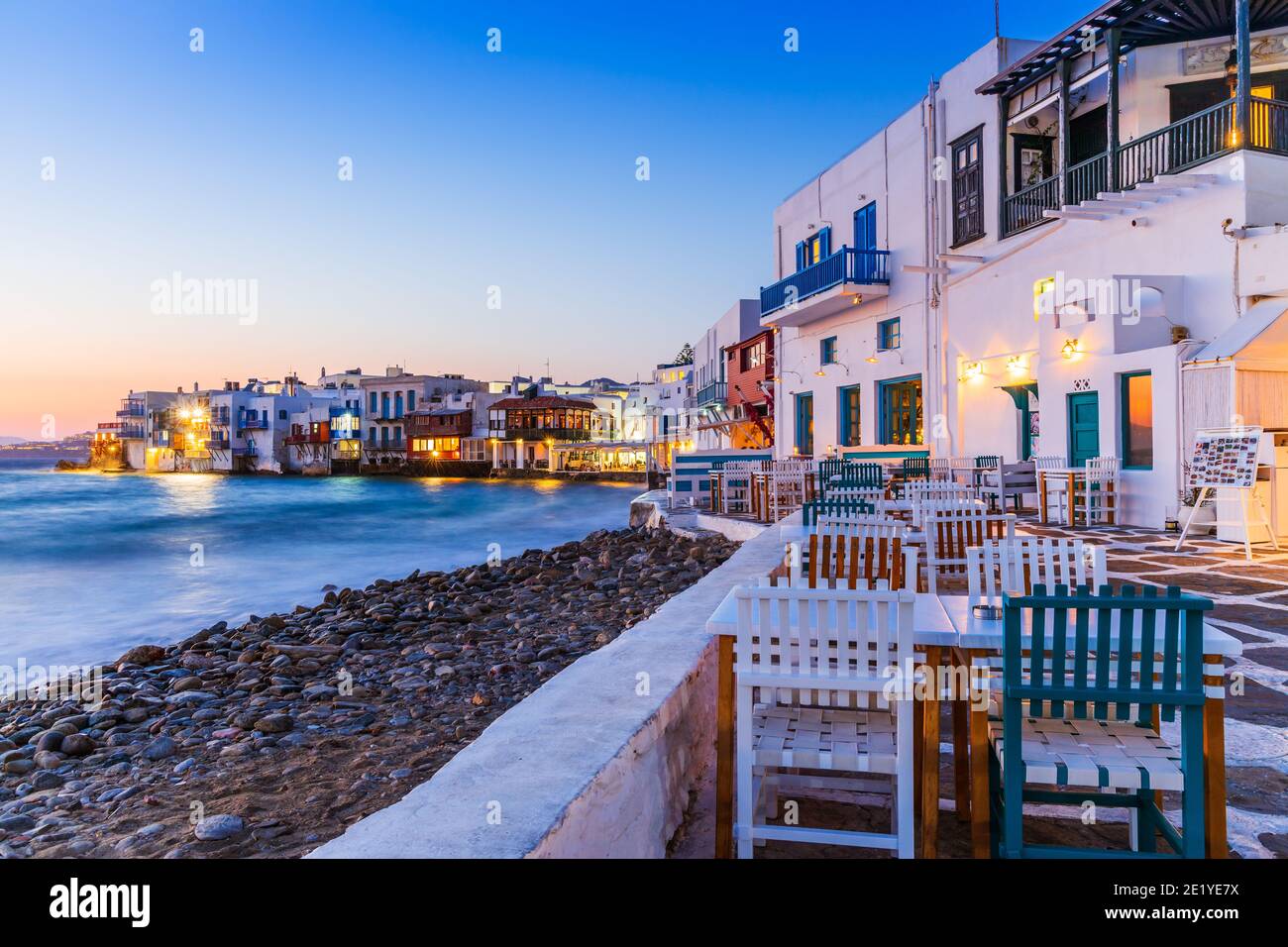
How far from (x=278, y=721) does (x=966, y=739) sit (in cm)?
501

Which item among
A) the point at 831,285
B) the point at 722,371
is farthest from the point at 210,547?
the point at 831,285

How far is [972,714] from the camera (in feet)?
8.02

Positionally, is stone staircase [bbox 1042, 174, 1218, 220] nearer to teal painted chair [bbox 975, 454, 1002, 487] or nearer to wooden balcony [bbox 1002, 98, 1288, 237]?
wooden balcony [bbox 1002, 98, 1288, 237]

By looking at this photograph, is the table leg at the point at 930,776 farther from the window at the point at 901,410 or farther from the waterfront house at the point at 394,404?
the waterfront house at the point at 394,404

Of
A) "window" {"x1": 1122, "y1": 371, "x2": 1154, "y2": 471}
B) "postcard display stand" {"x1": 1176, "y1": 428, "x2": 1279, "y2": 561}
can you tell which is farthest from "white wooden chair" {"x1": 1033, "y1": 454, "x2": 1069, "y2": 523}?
"postcard display stand" {"x1": 1176, "y1": 428, "x2": 1279, "y2": 561}

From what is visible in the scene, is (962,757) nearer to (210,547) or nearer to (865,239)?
(865,239)

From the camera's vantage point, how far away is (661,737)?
9.43 ft

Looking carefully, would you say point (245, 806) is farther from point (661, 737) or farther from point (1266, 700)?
point (1266, 700)

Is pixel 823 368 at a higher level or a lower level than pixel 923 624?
higher

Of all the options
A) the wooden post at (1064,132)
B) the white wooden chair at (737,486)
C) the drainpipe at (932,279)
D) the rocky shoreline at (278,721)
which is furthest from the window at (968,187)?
the rocky shoreline at (278,721)

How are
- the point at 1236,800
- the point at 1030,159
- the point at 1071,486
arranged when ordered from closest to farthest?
the point at 1236,800 → the point at 1071,486 → the point at 1030,159

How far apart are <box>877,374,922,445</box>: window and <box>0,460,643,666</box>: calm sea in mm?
11287

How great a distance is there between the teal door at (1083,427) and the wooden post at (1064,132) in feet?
10.7

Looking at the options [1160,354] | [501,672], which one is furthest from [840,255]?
[501,672]
